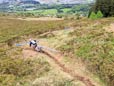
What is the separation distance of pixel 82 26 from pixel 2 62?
13.3m

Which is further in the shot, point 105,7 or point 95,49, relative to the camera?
point 105,7

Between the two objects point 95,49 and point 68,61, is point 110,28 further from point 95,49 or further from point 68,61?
point 68,61

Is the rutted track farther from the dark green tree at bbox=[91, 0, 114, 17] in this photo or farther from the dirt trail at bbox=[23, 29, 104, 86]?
the dark green tree at bbox=[91, 0, 114, 17]

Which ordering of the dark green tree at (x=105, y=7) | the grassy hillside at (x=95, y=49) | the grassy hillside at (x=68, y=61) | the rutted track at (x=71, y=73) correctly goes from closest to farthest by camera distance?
the rutted track at (x=71, y=73) < the grassy hillside at (x=68, y=61) < the grassy hillside at (x=95, y=49) < the dark green tree at (x=105, y=7)

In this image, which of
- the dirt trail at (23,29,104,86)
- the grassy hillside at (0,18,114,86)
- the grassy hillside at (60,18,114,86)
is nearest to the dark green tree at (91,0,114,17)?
the grassy hillside at (60,18,114,86)

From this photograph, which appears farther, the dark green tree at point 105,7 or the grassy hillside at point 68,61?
the dark green tree at point 105,7

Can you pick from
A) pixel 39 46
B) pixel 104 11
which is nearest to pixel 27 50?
pixel 39 46

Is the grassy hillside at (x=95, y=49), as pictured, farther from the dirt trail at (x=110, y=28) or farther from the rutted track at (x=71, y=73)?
the rutted track at (x=71, y=73)

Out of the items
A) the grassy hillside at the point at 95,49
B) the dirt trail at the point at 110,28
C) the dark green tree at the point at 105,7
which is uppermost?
the dirt trail at the point at 110,28

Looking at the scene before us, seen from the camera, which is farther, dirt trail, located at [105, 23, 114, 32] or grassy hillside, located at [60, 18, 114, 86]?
dirt trail, located at [105, 23, 114, 32]

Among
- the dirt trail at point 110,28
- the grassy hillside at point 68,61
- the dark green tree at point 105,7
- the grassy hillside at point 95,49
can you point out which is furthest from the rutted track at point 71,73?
the dark green tree at point 105,7

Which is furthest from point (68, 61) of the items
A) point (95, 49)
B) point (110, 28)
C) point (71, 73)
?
point (110, 28)

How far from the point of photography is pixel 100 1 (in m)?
64.7

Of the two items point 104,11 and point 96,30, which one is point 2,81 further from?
point 104,11
